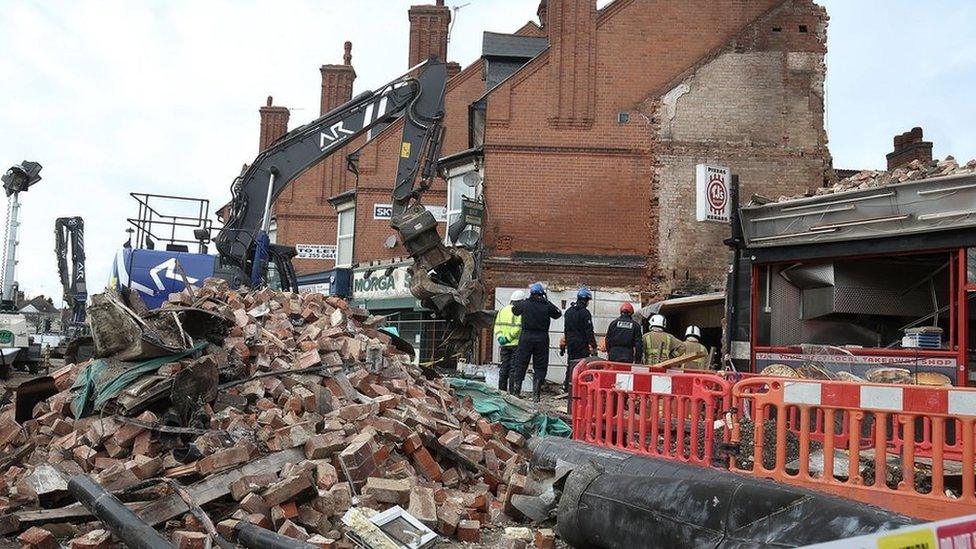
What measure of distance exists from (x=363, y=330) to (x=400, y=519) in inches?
199

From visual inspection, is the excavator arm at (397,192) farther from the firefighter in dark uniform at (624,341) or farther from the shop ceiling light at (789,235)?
the shop ceiling light at (789,235)

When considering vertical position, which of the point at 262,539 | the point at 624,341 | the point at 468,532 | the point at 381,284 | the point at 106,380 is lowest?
the point at 468,532

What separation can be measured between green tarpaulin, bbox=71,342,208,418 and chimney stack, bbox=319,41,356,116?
79.1 ft

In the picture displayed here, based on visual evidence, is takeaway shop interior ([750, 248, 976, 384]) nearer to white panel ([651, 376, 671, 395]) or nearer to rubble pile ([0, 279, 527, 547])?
white panel ([651, 376, 671, 395])

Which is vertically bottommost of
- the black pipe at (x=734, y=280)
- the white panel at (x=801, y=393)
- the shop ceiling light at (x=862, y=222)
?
the white panel at (x=801, y=393)

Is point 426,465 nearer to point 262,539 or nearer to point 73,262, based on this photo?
point 262,539

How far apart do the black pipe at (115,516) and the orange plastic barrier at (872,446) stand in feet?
12.1

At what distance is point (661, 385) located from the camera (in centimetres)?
612

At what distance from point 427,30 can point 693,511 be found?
81.6ft

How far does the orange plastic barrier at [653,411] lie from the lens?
18.6ft

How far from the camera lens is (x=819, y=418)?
5.12 meters

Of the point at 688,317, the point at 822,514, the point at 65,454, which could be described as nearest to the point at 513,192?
the point at 688,317

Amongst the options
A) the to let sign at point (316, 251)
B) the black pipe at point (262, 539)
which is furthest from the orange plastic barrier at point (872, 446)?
the to let sign at point (316, 251)

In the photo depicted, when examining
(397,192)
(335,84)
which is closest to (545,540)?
(397,192)
